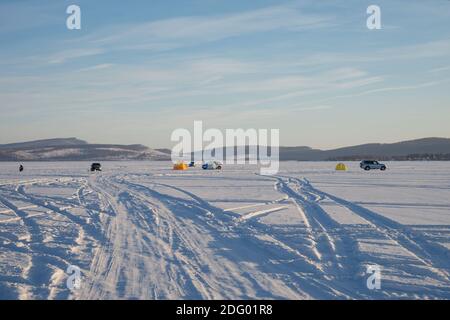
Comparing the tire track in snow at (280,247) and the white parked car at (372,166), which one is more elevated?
the white parked car at (372,166)

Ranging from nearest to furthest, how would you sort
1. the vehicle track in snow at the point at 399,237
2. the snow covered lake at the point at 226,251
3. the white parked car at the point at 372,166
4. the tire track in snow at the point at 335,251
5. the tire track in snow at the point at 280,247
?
the tire track in snow at the point at 280,247, the snow covered lake at the point at 226,251, the tire track in snow at the point at 335,251, the vehicle track in snow at the point at 399,237, the white parked car at the point at 372,166

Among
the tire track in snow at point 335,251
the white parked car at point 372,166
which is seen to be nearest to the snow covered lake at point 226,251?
the tire track in snow at point 335,251

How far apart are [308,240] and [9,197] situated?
1650 cm

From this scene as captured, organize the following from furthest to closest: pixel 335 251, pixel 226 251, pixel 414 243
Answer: pixel 414 243 → pixel 226 251 → pixel 335 251

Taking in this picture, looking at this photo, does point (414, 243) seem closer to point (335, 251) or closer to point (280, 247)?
point (335, 251)

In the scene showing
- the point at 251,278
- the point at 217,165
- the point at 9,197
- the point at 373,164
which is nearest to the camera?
the point at 251,278

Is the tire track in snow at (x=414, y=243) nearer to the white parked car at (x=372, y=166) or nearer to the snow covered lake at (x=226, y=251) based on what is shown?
the snow covered lake at (x=226, y=251)

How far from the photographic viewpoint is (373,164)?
59000mm

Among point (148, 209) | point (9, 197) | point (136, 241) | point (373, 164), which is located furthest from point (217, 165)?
point (136, 241)

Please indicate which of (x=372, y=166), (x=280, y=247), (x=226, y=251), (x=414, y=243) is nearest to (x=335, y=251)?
(x=280, y=247)

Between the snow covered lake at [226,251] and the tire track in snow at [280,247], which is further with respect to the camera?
the snow covered lake at [226,251]

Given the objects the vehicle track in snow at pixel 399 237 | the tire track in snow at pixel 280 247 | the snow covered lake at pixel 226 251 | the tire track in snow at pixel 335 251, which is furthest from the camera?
Result: the vehicle track in snow at pixel 399 237

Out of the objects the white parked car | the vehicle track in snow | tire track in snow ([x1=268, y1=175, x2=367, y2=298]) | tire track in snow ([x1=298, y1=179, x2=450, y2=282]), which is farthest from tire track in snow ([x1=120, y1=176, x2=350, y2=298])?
the white parked car
